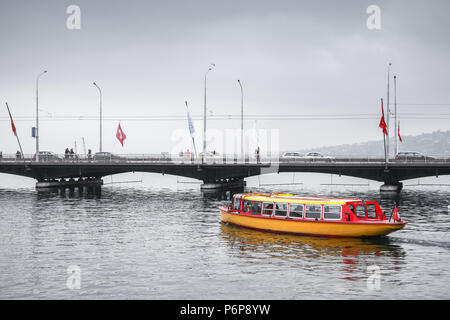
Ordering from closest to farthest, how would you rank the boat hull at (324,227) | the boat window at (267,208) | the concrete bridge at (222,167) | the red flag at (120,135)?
the boat hull at (324,227) < the boat window at (267,208) < the concrete bridge at (222,167) < the red flag at (120,135)

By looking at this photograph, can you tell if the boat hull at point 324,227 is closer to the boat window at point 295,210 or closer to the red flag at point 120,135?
the boat window at point 295,210

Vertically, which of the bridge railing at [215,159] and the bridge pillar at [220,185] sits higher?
the bridge railing at [215,159]

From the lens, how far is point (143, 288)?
76.9 ft

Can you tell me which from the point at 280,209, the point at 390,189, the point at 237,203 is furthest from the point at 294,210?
the point at 390,189

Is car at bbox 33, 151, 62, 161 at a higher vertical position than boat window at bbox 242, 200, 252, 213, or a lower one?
higher

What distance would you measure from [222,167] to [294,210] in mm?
46589

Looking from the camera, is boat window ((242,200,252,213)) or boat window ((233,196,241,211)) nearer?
boat window ((242,200,252,213))

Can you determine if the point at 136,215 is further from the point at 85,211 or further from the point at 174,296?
the point at 174,296

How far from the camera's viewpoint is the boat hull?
3453 centimetres

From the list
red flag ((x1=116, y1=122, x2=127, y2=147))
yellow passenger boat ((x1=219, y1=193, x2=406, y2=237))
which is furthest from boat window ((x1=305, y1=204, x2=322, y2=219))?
red flag ((x1=116, y1=122, x2=127, y2=147))

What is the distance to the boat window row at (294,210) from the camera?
3628cm

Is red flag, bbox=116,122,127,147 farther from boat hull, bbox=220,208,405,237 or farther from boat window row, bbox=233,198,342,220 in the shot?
boat hull, bbox=220,208,405,237

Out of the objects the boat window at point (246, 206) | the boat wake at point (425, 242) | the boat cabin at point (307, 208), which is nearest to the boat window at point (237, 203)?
the boat window at point (246, 206)
